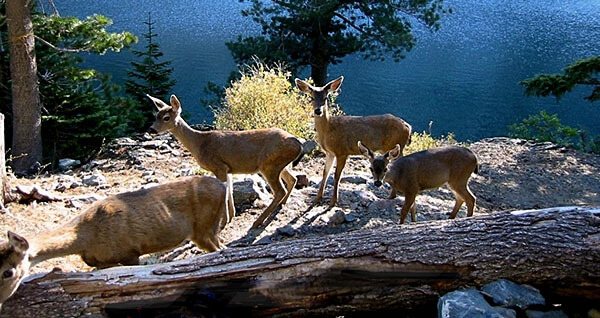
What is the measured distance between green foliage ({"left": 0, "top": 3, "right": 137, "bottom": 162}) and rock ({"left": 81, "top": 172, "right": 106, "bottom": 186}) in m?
3.84

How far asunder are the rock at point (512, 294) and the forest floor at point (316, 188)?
8.33 ft

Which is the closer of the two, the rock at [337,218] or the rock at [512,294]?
the rock at [512,294]

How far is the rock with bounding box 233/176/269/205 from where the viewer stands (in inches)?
308

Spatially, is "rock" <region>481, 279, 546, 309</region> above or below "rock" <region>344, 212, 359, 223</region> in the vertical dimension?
above

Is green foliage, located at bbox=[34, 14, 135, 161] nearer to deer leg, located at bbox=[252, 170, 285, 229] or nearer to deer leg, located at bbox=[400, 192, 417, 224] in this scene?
deer leg, located at bbox=[252, 170, 285, 229]

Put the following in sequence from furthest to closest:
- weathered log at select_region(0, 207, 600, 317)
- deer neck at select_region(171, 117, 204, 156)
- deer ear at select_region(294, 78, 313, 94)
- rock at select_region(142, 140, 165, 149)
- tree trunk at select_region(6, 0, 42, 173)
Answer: rock at select_region(142, 140, 165, 149)
tree trunk at select_region(6, 0, 42, 173)
deer ear at select_region(294, 78, 313, 94)
deer neck at select_region(171, 117, 204, 156)
weathered log at select_region(0, 207, 600, 317)

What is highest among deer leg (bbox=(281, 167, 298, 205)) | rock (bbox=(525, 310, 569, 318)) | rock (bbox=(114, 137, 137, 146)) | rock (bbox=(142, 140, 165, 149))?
rock (bbox=(525, 310, 569, 318))

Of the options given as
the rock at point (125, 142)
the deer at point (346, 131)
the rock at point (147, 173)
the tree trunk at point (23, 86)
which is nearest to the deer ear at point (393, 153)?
the deer at point (346, 131)

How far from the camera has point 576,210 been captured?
15.3 ft

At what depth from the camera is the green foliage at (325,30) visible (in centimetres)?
1972

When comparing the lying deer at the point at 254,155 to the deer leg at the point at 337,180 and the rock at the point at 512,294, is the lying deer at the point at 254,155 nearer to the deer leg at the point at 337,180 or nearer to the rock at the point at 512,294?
the deer leg at the point at 337,180

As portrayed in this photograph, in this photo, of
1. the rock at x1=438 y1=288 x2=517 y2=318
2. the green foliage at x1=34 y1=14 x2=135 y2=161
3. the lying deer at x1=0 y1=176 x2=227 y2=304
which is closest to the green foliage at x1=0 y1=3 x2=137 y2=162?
the green foliage at x1=34 y1=14 x2=135 y2=161

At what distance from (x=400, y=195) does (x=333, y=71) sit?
865 inches

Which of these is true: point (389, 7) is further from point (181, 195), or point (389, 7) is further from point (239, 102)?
point (181, 195)
